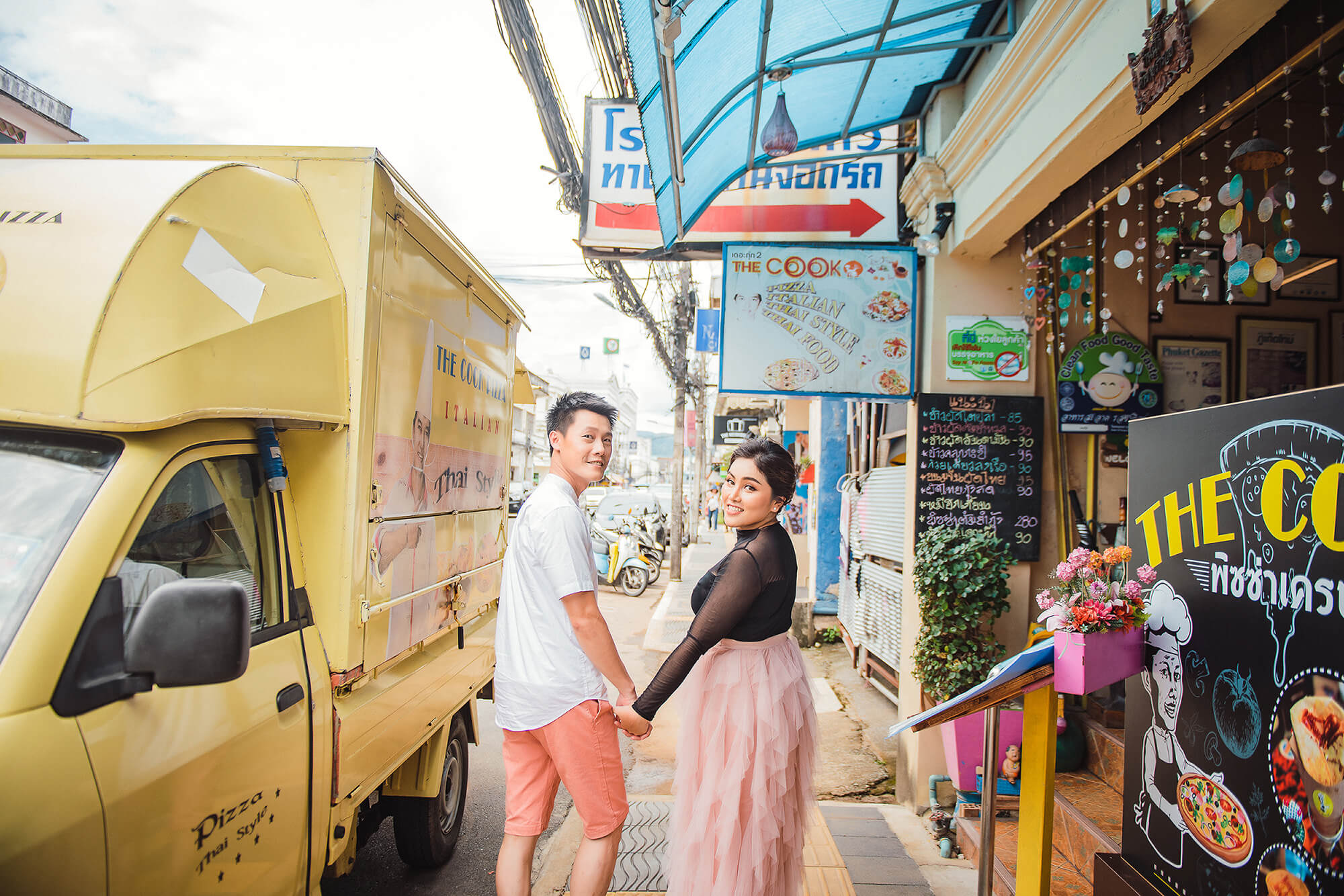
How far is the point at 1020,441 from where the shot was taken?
4352 millimetres

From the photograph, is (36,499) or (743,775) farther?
(743,775)

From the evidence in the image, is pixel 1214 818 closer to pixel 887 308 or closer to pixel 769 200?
pixel 887 308

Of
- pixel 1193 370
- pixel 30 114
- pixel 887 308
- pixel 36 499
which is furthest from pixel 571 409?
pixel 30 114

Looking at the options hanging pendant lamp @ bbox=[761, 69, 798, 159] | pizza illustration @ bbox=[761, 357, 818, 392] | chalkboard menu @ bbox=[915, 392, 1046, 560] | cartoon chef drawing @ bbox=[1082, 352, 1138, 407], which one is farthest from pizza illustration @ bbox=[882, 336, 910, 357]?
hanging pendant lamp @ bbox=[761, 69, 798, 159]

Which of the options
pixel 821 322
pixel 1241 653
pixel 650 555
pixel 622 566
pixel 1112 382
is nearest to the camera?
pixel 1241 653

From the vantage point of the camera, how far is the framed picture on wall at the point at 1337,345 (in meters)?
4.78

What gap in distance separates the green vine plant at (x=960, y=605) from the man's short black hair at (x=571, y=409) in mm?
2295

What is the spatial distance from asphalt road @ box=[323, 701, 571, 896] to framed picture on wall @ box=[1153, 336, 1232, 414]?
14.9 ft

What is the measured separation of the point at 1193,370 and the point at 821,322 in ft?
7.89

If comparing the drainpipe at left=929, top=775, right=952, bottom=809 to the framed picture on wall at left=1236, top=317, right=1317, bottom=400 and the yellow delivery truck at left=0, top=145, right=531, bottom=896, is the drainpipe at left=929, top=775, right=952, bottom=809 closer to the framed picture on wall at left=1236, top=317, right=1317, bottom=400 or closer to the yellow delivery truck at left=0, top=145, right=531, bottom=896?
the yellow delivery truck at left=0, top=145, right=531, bottom=896

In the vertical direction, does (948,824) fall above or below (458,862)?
above

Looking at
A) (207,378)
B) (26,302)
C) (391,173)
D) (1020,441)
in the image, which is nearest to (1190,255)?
(1020,441)

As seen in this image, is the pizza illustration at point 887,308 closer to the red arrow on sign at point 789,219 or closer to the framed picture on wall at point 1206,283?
the red arrow on sign at point 789,219

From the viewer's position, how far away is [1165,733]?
205cm
